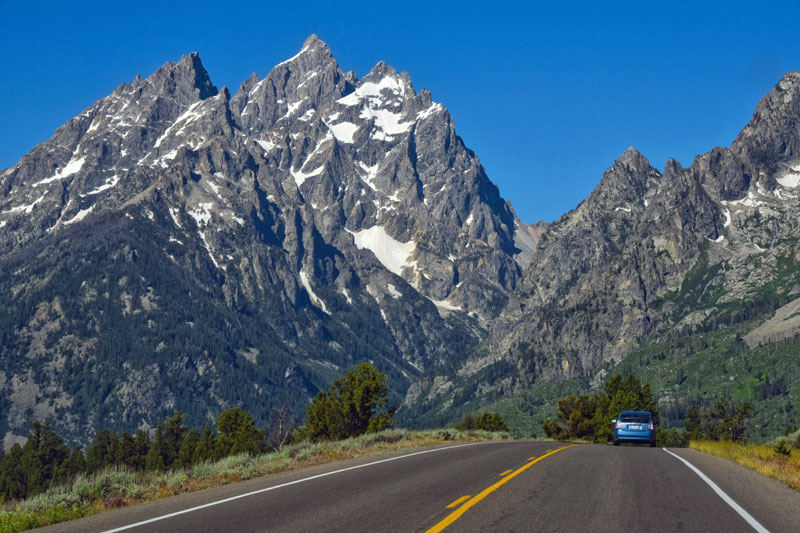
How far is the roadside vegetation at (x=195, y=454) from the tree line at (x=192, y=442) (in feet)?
0.42

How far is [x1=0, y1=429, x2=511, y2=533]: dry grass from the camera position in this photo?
14.6 metres

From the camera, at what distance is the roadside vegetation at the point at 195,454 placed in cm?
1656

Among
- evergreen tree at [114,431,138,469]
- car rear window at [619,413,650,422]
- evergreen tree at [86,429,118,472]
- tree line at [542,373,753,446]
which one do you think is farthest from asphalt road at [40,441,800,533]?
evergreen tree at [86,429,118,472]

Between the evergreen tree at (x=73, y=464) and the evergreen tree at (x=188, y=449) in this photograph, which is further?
the evergreen tree at (x=73, y=464)

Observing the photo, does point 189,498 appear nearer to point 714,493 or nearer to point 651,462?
point 714,493

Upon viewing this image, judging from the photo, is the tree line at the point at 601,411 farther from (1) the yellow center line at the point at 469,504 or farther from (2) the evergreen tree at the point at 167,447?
(1) the yellow center line at the point at 469,504

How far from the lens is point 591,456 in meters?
27.2

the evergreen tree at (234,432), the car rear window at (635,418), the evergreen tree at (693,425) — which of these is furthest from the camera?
the evergreen tree at (693,425)

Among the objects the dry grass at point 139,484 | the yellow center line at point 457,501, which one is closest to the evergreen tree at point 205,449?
the dry grass at point 139,484

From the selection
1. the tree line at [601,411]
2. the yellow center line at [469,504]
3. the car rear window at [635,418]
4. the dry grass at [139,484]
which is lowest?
the tree line at [601,411]

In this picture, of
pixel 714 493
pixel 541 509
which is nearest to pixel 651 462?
pixel 714 493

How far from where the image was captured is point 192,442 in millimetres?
120875

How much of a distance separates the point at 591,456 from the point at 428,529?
1701 cm

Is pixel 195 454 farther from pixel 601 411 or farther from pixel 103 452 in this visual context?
pixel 601 411
